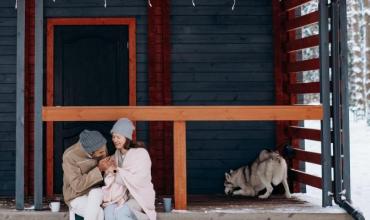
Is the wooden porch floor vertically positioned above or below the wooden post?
below

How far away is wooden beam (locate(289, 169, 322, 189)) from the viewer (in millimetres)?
7828

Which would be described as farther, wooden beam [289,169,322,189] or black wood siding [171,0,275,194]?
black wood siding [171,0,275,194]

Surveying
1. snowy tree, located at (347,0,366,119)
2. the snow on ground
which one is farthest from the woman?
snowy tree, located at (347,0,366,119)

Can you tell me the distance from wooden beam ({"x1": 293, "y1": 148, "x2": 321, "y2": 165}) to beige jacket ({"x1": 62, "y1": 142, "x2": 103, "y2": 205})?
3008mm

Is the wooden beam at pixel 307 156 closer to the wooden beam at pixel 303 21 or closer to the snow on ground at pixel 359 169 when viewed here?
the snow on ground at pixel 359 169

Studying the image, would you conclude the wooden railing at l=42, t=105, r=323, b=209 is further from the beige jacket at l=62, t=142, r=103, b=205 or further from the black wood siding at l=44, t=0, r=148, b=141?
the black wood siding at l=44, t=0, r=148, b=141

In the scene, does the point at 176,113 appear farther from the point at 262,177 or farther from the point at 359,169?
the point at 359,169

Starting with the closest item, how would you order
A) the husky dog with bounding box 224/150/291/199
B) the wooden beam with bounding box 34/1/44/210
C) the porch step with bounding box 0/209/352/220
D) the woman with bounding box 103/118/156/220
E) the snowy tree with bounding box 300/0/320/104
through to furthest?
1. the woman with bounding box 103/118/156/220
2. the porch step with bounding box 0/209/352/220
3. the wooden beam with bounding box 34/1/44/210
4. the husky dog with bounding box 224/150/291/199
5. the snowy tree with bounding box 300/0/320/104

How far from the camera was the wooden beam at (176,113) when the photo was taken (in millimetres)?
6719

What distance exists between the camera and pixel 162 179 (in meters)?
8.65

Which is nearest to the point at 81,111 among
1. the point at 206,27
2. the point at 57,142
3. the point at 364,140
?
the point at 57,142

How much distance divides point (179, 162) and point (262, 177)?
69.4 inches

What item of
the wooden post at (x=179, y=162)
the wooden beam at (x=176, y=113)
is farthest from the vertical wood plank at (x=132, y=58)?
the wooden post at (x=179, y=162)

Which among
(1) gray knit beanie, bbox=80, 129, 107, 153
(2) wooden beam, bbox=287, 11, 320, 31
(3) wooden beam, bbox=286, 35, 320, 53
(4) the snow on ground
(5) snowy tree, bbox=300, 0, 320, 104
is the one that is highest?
(5) snowy tree, bbox=300, 0, 320, 104
